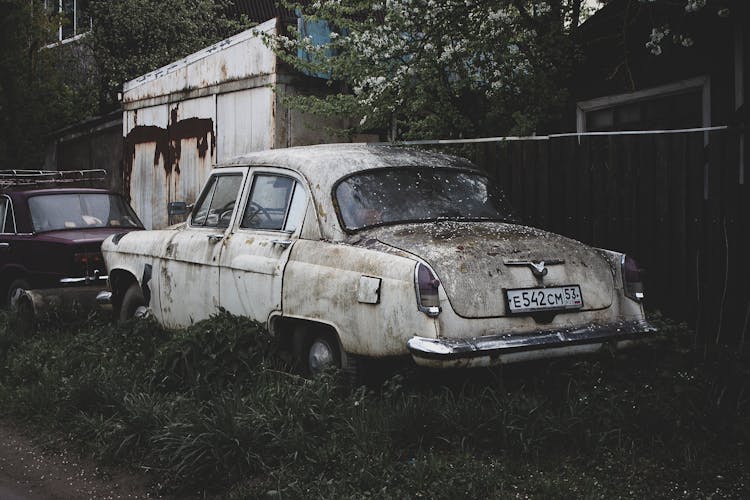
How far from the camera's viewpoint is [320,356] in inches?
217

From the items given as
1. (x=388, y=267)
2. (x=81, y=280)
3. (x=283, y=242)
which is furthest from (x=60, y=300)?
(x=388, y=267)

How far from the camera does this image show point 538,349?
16.1ft

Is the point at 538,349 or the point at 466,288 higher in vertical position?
the point at 466,288

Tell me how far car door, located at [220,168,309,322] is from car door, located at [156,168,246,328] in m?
0.16

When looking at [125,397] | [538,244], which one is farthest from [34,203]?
[538,244]

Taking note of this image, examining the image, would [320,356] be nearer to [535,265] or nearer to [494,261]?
[494,261]

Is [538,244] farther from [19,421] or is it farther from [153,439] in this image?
[19,421]

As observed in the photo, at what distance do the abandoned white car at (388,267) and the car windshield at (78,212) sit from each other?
315cm

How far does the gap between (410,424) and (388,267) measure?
90 centimetres

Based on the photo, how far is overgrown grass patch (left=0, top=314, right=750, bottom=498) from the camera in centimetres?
405

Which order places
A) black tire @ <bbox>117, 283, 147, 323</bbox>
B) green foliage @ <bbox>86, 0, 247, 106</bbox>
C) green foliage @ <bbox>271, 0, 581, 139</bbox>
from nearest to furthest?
black tire @ <bbox>117, 283, 147, 323</bbox> < green foliage @ <bbox>271, 0, 581, 139</bbox> < green foliage @ <bbox>86, 0, 247, 106</bbox>

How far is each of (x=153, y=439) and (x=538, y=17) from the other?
6.78 meters

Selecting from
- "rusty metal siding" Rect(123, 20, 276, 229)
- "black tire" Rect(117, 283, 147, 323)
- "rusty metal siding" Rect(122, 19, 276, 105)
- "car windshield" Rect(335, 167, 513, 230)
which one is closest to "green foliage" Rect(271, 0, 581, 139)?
"rusty metal siding" Rect(122, 19, 276, 105)

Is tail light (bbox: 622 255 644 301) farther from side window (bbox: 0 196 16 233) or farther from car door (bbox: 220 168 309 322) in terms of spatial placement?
side window (bbox: 0 196 16 233)
